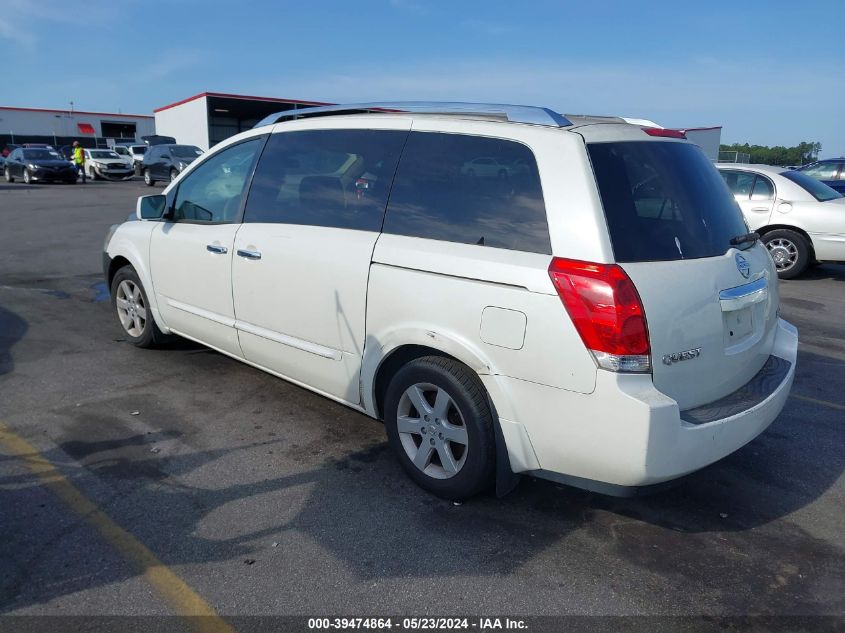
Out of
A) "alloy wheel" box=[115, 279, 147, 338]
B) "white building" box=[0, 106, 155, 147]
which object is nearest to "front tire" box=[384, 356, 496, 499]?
"alloy wheel" box=[115, 279, 147, 338]

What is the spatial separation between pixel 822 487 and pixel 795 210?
24.1 feet

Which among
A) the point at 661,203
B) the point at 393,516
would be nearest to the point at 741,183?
the point at 661,203

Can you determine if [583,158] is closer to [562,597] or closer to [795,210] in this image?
[562,597]

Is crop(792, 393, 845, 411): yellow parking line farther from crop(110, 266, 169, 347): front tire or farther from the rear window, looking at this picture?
crop(110, 266, 169, 347): front tire

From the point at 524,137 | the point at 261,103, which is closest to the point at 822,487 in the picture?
the point at 524,137

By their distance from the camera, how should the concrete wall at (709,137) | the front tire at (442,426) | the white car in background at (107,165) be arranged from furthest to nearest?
the concrete wall at (709,137)
the white car in background at (107,165)
the front tire at (442,426)

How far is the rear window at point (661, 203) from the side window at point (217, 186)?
2496mm

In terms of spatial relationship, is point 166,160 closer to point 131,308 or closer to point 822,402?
point 131,308

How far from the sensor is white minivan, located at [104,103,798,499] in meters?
2.86

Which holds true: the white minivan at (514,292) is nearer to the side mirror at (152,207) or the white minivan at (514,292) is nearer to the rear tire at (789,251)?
the side mirror at (152,207)

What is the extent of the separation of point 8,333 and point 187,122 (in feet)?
114

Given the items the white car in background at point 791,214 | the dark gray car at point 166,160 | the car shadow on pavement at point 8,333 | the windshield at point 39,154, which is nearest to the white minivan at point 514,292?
the car shadow on pavement at point 8,333

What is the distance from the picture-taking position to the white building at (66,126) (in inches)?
2021

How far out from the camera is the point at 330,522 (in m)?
3.28
